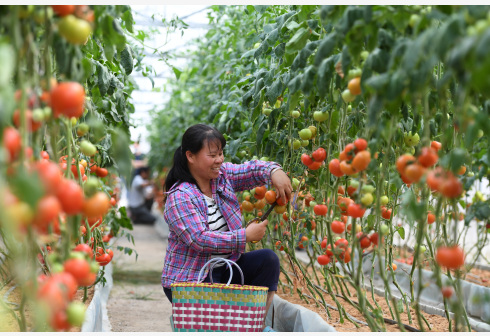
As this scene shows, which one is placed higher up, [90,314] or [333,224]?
[333,224]

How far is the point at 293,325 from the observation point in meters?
2.35

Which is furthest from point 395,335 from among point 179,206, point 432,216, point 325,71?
point 179,206

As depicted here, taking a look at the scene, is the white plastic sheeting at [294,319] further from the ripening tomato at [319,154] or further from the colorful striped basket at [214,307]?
the ripening tomato at [319,154]

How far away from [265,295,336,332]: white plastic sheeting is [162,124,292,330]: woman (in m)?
0.17

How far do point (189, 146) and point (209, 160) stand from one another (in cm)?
11

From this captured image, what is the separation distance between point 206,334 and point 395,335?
0.56 metres

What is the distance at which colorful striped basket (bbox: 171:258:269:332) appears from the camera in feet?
5.92

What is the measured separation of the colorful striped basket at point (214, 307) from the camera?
1806 millimetres

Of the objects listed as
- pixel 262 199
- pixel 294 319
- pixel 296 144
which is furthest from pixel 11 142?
pixel 294 319

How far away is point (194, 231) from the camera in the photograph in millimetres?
1980

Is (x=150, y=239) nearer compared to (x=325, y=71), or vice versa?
(x=325, y=71)

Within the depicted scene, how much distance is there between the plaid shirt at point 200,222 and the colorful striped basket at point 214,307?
174 mm
